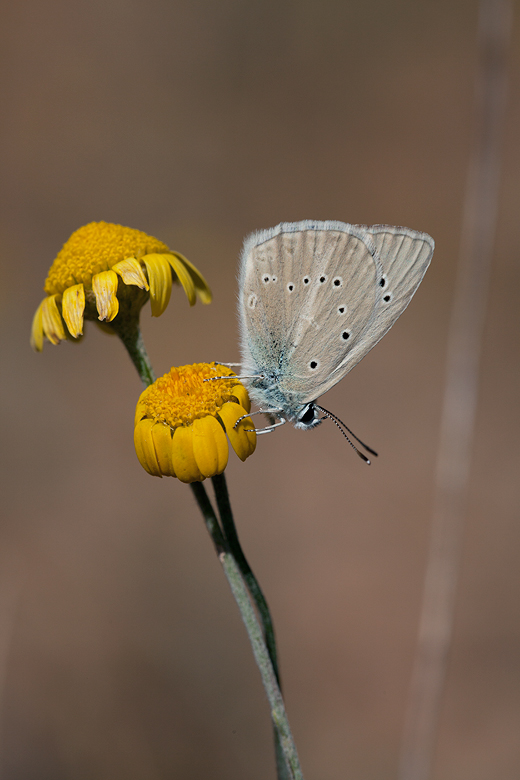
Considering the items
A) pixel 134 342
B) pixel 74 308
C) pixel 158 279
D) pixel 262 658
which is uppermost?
pixel 158 279

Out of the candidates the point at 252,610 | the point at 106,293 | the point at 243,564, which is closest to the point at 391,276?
the point at 106,293

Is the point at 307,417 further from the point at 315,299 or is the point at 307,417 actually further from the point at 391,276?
the point at 391,276

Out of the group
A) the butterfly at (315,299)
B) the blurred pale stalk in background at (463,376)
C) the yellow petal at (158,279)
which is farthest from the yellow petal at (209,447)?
the blurred pale stalk in background at (463,376)

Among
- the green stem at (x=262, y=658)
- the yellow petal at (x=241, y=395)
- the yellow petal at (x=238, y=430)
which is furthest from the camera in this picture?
the yellow petal at (x=241, y=395)

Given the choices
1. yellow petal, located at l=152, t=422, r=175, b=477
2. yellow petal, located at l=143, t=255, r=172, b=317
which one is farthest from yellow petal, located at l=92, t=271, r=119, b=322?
yellow petal, located at l=152, t=422, r=175, b=477

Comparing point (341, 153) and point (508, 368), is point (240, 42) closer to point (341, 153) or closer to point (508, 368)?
point (341, 153)

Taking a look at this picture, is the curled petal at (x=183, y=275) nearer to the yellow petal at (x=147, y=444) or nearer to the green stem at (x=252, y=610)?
the yellow petal at (x=147, y=444)

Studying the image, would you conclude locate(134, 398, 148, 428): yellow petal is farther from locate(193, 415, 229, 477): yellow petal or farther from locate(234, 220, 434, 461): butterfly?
locate(234, 220, 434, 461): butterfly
